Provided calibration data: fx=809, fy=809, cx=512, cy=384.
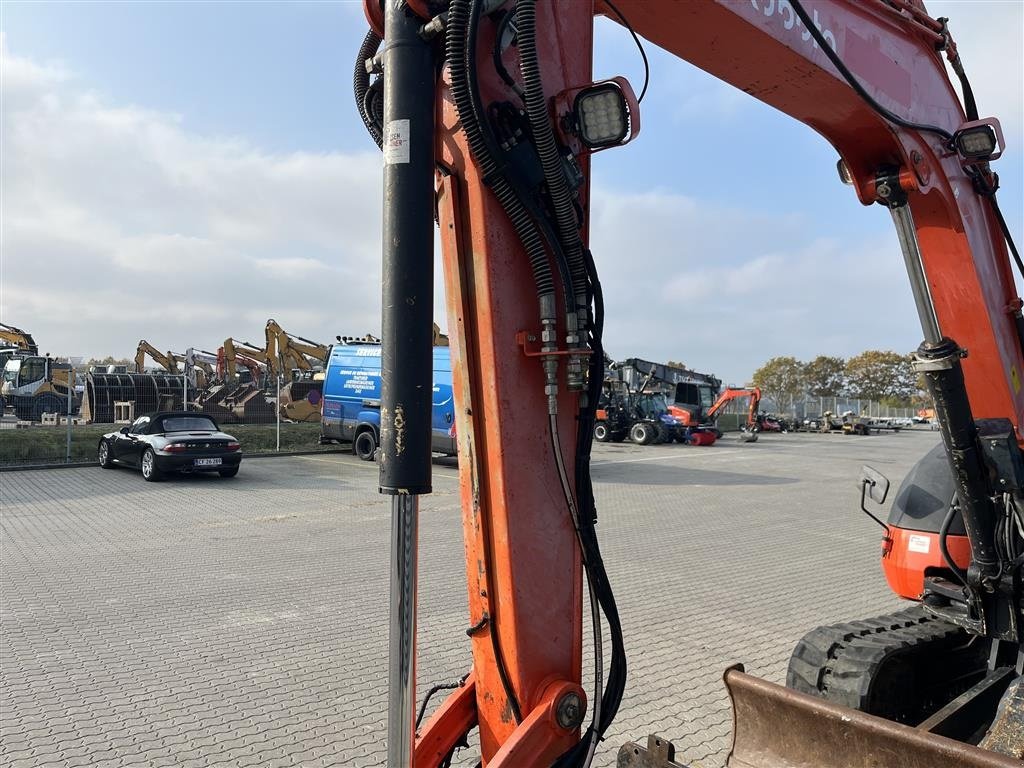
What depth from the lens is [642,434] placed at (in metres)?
29.2

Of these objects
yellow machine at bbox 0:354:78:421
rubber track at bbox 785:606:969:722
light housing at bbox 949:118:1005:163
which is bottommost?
rubber track at bbox 785:606:969:722

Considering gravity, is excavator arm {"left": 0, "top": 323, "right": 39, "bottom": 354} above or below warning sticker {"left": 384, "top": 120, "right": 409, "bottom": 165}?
above

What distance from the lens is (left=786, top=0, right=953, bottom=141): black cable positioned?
9.64 feet

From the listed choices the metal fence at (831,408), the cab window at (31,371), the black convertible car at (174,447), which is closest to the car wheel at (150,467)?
the black convertible car at (174,447)

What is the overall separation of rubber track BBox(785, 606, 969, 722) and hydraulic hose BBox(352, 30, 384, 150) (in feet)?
9.27

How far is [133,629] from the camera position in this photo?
612cm

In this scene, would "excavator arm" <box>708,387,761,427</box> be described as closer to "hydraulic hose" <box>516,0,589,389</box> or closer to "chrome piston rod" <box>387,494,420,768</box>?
"hydraulic hose" <box>516,0,589,389</box>

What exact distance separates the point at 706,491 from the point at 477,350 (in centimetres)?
1397

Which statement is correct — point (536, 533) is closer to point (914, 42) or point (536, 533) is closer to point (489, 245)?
point (489, 245)

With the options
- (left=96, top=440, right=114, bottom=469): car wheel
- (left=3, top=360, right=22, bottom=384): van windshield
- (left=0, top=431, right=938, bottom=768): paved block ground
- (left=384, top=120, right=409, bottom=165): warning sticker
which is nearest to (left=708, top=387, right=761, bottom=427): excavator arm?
(left=0, top=431, right=938, bottom=768): paved block ground

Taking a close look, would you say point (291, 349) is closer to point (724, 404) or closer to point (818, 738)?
point (724, 404)

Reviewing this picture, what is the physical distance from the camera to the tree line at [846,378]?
223 feet

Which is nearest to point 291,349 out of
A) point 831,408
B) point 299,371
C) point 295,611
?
point 299,371

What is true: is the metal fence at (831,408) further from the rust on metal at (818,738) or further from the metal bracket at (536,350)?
the metal bracket at (536,350)
